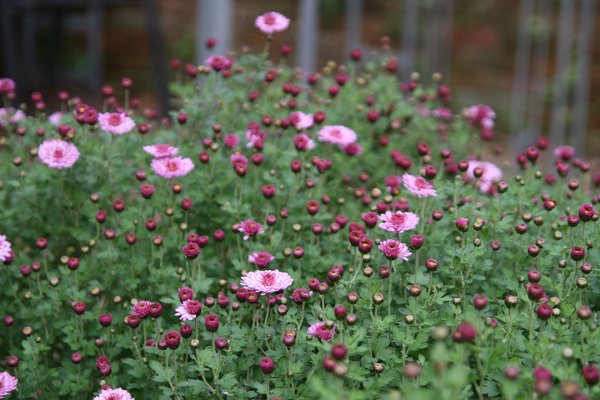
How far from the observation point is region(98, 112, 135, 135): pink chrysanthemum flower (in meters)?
2.14

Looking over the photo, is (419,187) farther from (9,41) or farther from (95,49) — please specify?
(95,49)

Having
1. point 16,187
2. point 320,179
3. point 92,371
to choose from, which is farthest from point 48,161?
point 320,179

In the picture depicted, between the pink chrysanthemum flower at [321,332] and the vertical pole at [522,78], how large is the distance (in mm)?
3882

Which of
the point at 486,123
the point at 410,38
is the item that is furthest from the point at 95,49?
the point at 486,123

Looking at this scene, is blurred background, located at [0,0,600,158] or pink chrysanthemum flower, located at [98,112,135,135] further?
blurred background, located at [0,0,600,158]

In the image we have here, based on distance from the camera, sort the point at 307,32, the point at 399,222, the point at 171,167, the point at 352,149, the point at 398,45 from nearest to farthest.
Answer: the point at 399,222 → the point at 171,167 → the point at 352,149 → the point at 307,32 → the point at 398,45

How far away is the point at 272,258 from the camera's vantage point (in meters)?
1.81

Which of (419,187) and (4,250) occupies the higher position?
(419,187)

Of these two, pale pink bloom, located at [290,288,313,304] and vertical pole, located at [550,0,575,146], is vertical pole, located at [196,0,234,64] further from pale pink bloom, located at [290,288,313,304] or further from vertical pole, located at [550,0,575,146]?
pale pink bloom, located at [290,288,313,304]

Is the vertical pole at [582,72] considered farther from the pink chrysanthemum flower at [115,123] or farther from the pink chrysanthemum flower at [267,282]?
the pink chrysanthemum flower at [267,282]

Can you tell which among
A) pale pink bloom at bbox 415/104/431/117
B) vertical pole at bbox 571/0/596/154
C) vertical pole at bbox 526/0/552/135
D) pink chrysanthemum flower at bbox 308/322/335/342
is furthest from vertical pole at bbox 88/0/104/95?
pink chrysanthemum flower at bbox 308/322/335/342

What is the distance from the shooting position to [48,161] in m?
2.09

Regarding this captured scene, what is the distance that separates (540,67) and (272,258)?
14.9 ft

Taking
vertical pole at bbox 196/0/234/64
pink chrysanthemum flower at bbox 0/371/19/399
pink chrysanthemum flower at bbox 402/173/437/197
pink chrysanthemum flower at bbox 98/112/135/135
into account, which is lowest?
pink chrysanthemum flower at bbox 0/371/19/399
